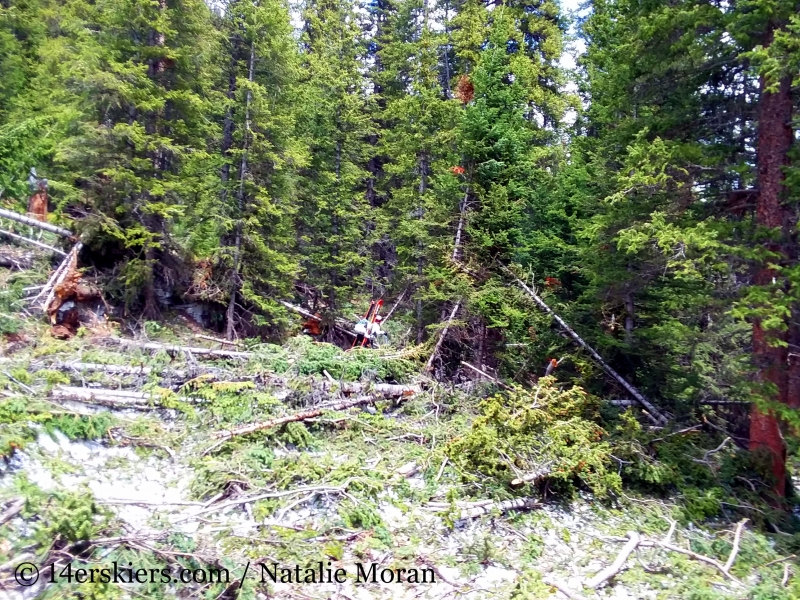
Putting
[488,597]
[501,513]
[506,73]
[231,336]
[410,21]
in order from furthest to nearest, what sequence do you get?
[410,21] < [231,336] < [506,73] < [501,513] < [488,597]

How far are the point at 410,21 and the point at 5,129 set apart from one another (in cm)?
1930

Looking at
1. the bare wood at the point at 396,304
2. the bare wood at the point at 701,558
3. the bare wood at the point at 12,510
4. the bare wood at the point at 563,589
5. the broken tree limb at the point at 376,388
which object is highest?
the bare wood at the point at 396,304

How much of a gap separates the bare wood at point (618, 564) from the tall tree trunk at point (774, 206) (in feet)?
9.01

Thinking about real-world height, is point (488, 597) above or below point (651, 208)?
below

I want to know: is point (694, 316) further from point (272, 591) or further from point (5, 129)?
point (5, 129)

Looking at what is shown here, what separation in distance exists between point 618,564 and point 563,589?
0.94 m

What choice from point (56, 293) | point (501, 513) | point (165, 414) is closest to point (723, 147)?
point (501, 513)

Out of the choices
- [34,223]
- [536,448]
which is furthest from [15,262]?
[536,448]

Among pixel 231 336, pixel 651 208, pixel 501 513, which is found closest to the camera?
pixel 501 513

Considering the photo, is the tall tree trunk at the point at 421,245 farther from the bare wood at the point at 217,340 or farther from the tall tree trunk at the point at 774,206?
the tall tree trunk at the point at 774,206

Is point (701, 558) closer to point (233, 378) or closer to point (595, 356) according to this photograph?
point (595, 356)

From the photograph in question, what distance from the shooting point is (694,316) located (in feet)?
27.7

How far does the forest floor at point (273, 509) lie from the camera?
4.52m

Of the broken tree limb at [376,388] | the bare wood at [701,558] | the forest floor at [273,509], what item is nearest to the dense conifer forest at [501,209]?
the broken tree limb at [376,388]
